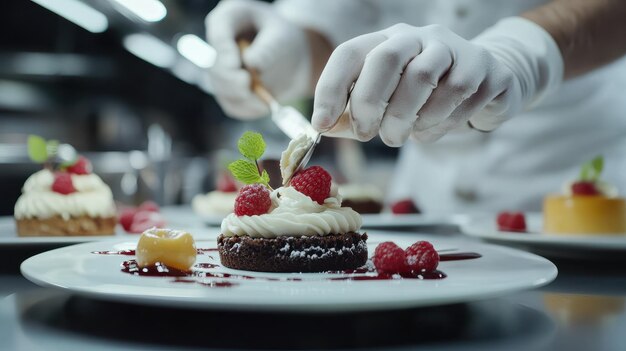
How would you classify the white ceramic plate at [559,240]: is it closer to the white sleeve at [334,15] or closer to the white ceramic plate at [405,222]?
the white ceramic plate at [405,222]

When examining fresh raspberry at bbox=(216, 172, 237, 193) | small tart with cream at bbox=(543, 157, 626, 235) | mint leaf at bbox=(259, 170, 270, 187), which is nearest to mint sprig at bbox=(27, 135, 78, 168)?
fresh raspberry at bbox=(216, 172, 237, 193)

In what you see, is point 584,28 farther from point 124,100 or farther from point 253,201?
point 124,100

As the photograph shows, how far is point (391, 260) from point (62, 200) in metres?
1.46

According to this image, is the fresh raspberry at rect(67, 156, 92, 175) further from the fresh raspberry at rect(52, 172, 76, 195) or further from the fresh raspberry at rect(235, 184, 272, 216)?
the fresh raspberry at rect(235, 184, 272, 216)

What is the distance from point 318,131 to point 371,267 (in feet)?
1.23

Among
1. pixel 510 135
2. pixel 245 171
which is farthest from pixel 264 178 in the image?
pixel 510 135

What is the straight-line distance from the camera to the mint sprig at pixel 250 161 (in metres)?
1.75

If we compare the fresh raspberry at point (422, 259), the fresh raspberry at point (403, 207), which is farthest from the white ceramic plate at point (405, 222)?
the fresh raspberry at point (422, 259)

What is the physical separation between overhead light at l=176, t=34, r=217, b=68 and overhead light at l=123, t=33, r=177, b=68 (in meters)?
0.09

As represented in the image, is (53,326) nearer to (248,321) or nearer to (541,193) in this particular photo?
(248,321)

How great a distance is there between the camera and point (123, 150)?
7.45m

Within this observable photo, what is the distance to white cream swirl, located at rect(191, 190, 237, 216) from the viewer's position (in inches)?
Answer: 130

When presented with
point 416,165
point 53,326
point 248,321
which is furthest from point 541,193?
point 53,326

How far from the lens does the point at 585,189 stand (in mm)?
2535
